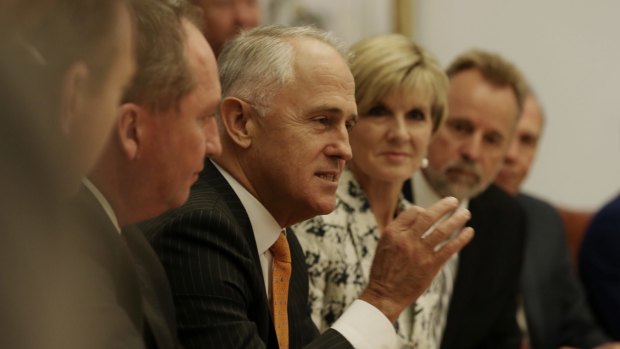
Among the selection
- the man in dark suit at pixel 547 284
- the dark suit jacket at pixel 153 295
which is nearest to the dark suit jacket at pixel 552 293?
the man in dark suit at pixel 547 284

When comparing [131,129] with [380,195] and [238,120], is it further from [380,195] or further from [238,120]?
[380,195]

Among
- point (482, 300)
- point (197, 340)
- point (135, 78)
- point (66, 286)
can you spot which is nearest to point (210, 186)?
point (197, 340)

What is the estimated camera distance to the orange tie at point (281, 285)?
4.91ft

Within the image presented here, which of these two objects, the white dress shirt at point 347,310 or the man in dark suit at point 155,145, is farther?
the white dress shirt at point 347,310

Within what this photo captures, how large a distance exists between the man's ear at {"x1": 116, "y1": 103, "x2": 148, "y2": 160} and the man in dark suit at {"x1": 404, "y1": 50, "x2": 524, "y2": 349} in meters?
1.31

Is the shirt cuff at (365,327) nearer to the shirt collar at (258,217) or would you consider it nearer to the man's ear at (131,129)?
the shirt collar at (258,217)

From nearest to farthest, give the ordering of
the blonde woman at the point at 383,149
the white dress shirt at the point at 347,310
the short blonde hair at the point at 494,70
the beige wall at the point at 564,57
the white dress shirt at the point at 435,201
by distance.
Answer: the white dress shirt at the point at 347,310, the blonde woman at the point at 383,149, the white dress shirt at the point at 435,201, the short blonde hair at the point at 494,70, the beige wall at the point at 564,57

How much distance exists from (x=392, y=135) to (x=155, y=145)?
94 centimetres

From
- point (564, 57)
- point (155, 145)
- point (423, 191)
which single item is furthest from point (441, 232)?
point (564, 57)

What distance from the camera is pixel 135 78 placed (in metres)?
1.02

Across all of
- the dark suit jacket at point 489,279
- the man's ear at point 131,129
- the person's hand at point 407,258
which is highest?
the man's ear at point 131,129

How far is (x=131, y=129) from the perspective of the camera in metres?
1.08

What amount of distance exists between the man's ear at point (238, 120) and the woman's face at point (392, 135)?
524mm

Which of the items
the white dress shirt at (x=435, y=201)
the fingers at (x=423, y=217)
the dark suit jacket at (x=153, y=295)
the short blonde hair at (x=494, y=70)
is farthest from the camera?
the short blonde hair at (x=494, y=70)
